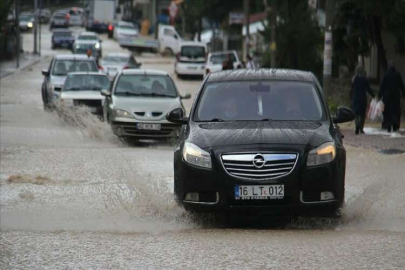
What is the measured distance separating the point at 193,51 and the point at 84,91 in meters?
26.7

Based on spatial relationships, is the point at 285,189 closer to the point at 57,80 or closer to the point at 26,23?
the point at 57,80

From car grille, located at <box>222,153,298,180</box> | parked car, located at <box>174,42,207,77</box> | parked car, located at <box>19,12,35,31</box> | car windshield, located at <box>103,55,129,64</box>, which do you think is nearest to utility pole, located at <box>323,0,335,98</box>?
car grille, located at <box>222,153,298,180</box>

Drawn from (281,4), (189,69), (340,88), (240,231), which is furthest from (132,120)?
(189,69)

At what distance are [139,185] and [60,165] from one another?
512 cm

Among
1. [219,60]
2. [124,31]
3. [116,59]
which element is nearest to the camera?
[116,59]

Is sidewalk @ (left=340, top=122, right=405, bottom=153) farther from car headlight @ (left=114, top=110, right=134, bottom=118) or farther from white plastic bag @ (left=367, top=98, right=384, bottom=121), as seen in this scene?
car headlight @ (left=114, top=110, right=134, bottom=118)

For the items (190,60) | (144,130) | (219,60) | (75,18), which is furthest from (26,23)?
(144,130)

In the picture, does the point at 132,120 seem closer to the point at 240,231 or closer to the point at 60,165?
the point at 60,165

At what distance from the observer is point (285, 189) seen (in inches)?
408

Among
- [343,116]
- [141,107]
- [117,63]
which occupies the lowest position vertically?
[117,63]

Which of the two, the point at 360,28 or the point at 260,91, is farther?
the point at 360,28

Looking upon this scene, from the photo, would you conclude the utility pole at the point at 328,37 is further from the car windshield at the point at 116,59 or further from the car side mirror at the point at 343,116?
the car windshield at the point at 116,59

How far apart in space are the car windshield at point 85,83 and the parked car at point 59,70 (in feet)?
5.68

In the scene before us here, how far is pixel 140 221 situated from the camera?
450 inches
